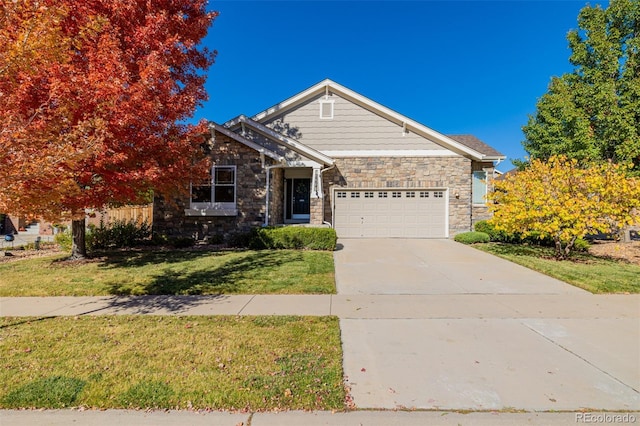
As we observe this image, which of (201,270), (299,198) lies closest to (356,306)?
(201,270)

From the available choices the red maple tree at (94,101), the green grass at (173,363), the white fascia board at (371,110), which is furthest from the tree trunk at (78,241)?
the white fascia board at (371,110)

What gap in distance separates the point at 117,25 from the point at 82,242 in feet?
20.5

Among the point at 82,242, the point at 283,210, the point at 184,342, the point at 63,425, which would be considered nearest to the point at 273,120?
the point at 283,210

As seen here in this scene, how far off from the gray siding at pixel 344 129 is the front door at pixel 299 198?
189 cm

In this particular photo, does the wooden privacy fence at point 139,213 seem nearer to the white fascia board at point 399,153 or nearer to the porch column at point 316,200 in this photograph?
the porch column at point 316,200

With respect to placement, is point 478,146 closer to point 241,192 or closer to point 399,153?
point 399,153

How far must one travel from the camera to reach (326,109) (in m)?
14.7

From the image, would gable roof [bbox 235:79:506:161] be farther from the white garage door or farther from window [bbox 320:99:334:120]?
the white garage door

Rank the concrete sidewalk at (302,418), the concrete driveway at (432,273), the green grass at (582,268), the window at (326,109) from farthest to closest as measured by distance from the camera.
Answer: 1. the window at (326,109)
2. the green grass at (582,268)
3. the concrete driveway at (432,273)
4. the concrete sidewalk at (302,418)

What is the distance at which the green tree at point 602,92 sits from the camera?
A: 12453 mm

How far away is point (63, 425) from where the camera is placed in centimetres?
241

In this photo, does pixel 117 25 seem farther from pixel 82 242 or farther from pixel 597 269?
pixel 597 269

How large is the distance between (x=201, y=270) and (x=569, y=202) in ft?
33.3

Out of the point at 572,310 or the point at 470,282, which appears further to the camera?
the point at 470,282
